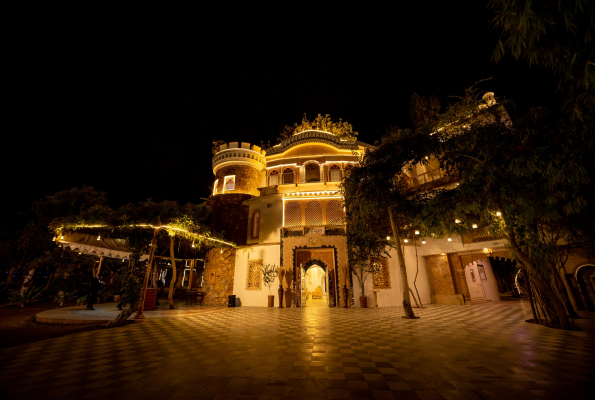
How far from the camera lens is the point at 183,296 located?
20000mm

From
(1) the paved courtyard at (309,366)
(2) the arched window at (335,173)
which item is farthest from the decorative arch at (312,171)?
(1) the paved courtyard at (309,366)

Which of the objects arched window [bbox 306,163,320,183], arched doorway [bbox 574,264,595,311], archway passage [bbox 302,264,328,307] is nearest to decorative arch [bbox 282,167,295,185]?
arched window [bbox 306,163,320,183]

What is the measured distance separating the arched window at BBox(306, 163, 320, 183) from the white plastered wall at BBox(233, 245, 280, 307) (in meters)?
5.50

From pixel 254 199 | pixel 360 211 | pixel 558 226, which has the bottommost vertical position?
pixel 558 226

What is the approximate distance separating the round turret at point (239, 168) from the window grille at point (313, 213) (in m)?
4.93

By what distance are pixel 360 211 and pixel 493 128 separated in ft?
18.7

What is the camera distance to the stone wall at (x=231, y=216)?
16578mm

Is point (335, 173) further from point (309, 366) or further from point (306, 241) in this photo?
point (309, 366)

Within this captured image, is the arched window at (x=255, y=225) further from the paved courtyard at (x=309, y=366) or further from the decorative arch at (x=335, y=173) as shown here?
the paved courtyard at (x=309, y=366)

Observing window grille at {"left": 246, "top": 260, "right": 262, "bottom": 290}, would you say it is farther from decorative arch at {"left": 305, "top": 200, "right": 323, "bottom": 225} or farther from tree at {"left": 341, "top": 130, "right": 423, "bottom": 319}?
tree at {"left": 341, "top": 130, "right": 423, "bottom": 319}

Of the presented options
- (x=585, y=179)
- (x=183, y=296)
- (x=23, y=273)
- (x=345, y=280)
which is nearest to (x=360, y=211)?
(x=345, y=280)

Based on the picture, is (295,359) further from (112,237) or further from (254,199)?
(254,199)

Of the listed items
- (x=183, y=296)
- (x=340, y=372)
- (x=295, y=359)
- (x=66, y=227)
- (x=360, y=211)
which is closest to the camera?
(x=340, y=372)

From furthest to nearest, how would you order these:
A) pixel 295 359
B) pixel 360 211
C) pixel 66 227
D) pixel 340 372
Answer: pixel 360 211 → pixel 66 227 → pixel 295 359 → pixel 340 372
